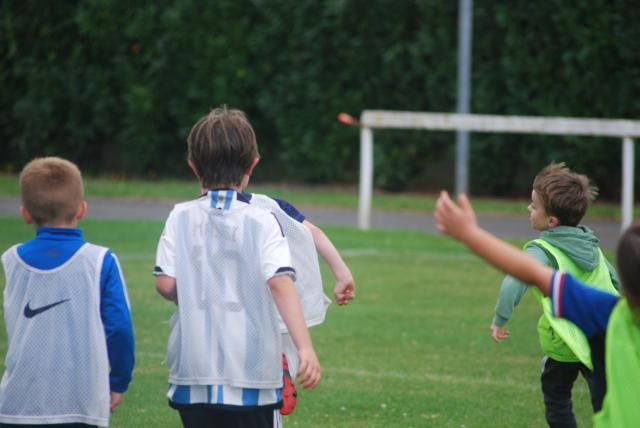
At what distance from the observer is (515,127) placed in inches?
572

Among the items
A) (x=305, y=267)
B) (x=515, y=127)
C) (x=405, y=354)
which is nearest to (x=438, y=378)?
(x=405, y=354)

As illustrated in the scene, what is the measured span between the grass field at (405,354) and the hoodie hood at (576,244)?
1.48 m

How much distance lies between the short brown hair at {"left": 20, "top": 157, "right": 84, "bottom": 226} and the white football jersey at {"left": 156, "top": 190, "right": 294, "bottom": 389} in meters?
0.34

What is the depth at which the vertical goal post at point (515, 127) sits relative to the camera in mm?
13602

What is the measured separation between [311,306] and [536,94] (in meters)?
14.6

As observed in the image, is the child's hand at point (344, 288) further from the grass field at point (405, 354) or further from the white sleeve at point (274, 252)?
the grass field at point (405, 354)

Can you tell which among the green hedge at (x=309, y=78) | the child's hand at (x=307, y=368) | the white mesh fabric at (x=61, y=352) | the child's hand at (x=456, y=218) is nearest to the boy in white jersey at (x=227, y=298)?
the child's hand at (x=307, y=368)

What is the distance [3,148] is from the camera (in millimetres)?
23484

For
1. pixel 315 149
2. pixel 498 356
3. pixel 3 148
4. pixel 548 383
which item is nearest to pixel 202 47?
pixel 315 149

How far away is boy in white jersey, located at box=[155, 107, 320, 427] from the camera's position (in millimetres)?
3725

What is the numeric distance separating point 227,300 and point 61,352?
0.58m

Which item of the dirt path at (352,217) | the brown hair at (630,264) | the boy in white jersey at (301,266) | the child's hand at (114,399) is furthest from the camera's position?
the dirt path at (352,217)

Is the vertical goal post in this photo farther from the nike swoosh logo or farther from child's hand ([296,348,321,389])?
the nike swoosh logo

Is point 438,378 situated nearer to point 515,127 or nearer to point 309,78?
point 515,127
